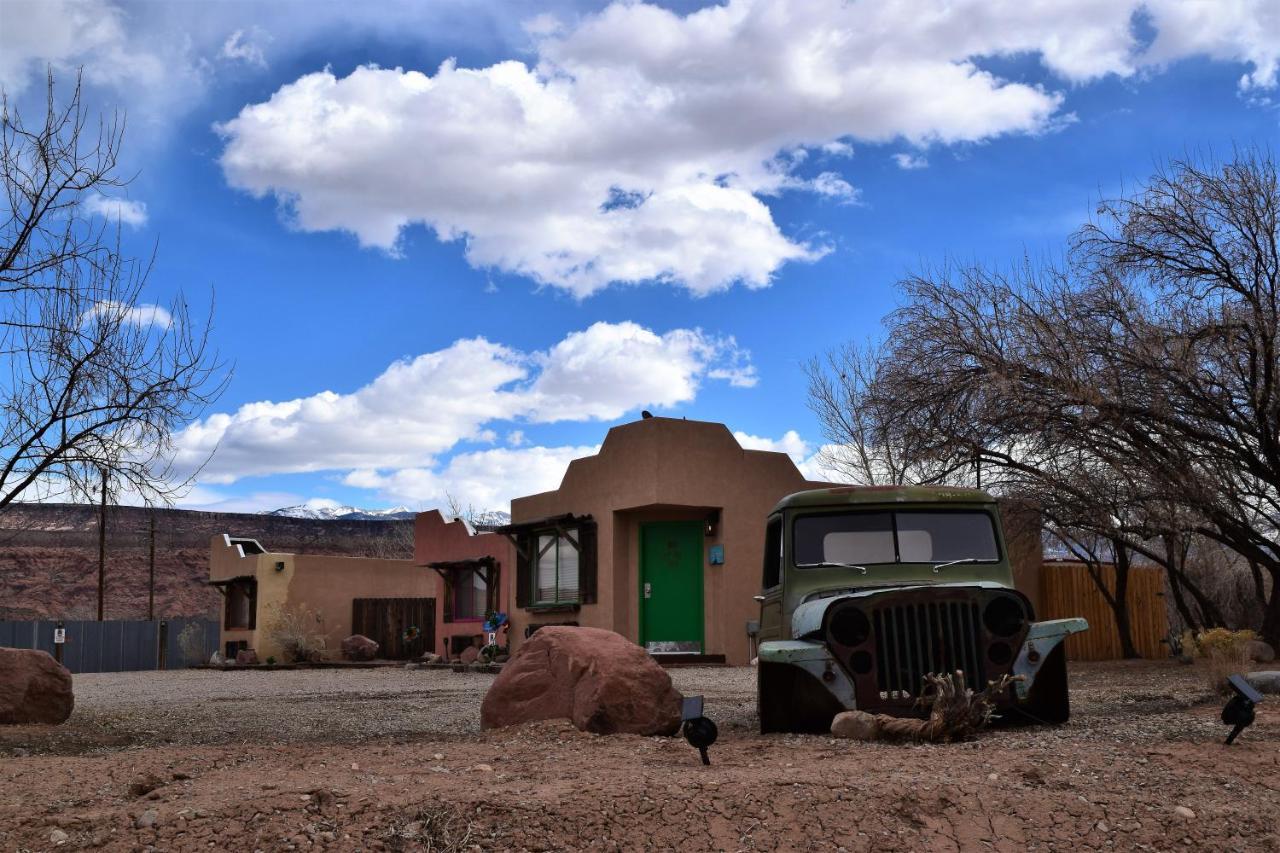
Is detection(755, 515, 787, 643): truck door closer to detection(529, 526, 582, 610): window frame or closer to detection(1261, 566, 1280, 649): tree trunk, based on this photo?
detection(1261, 566, 1280, 649): tree trunk

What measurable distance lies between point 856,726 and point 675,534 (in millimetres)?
15938

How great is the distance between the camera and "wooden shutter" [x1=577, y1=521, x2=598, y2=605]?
23.9 meters

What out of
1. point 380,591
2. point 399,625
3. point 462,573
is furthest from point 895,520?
point 380,591

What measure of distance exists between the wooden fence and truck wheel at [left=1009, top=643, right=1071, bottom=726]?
57.0 feet

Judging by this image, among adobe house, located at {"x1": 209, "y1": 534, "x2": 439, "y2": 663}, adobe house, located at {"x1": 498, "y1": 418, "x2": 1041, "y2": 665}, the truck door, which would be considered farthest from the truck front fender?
adobe house, located at {"x1": 209, "y1": 534, "x2": 439, "y2": 663}

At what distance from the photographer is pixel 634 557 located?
77.5 ft

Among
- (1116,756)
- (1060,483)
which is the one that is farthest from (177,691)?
(1116,756)

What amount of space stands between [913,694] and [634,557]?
1573 centimetres

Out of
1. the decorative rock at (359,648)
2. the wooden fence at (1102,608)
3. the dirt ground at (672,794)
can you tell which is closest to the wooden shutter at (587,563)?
the wooden fence at (1102,608)

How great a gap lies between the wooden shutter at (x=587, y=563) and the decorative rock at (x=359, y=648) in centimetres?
1117

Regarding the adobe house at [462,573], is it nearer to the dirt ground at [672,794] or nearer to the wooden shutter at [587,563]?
the wooden shutter at [587,563]

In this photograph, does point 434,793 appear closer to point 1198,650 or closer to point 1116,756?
point 1116,756

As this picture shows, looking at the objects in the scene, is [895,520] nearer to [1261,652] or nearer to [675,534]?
[1261,652]

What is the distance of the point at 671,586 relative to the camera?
2362 centimetres
